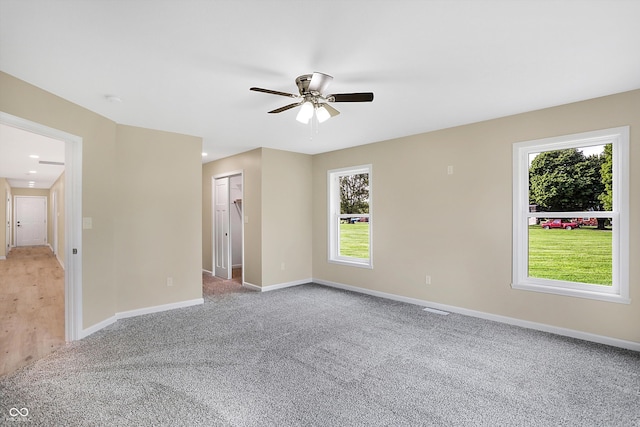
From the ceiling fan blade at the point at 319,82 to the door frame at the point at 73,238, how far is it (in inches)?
104

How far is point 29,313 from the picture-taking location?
417cm

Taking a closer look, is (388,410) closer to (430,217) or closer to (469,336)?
(469,336)

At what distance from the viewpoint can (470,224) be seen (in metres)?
4.12

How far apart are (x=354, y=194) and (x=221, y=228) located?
2.87 metres

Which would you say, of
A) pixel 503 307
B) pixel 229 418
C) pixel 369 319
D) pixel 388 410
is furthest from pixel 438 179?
pixel 229 418

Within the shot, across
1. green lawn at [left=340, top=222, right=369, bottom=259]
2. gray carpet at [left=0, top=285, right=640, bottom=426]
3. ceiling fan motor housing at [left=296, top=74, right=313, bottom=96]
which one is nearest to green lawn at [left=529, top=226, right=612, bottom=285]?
gray carpet at [left=0, top=285, right=640, bottom=426]

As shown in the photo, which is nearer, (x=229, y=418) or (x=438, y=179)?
(x=229, y=418)

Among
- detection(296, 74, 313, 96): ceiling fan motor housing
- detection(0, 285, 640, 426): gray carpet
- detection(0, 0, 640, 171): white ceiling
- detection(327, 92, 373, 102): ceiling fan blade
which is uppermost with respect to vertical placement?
detection(0, 0, 640, 171): white ceiling

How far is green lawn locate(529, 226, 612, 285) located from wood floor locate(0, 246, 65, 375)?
526 centimetres

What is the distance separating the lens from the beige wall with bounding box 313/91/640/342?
10.4 feet

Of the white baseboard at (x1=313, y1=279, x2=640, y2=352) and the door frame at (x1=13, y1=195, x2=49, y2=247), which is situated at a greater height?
the door frame at (x1=13, y1=195, x2=49, y2=247)

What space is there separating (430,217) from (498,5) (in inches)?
120

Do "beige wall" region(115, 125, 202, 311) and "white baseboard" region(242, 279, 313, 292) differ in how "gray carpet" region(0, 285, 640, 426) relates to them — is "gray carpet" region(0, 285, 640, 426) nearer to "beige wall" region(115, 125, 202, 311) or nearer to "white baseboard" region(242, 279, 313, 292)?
"beige wall" region(115, 125, 202, 311)

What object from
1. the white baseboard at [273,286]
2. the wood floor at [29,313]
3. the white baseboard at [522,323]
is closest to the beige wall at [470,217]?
the white baseboard at [522,323]
